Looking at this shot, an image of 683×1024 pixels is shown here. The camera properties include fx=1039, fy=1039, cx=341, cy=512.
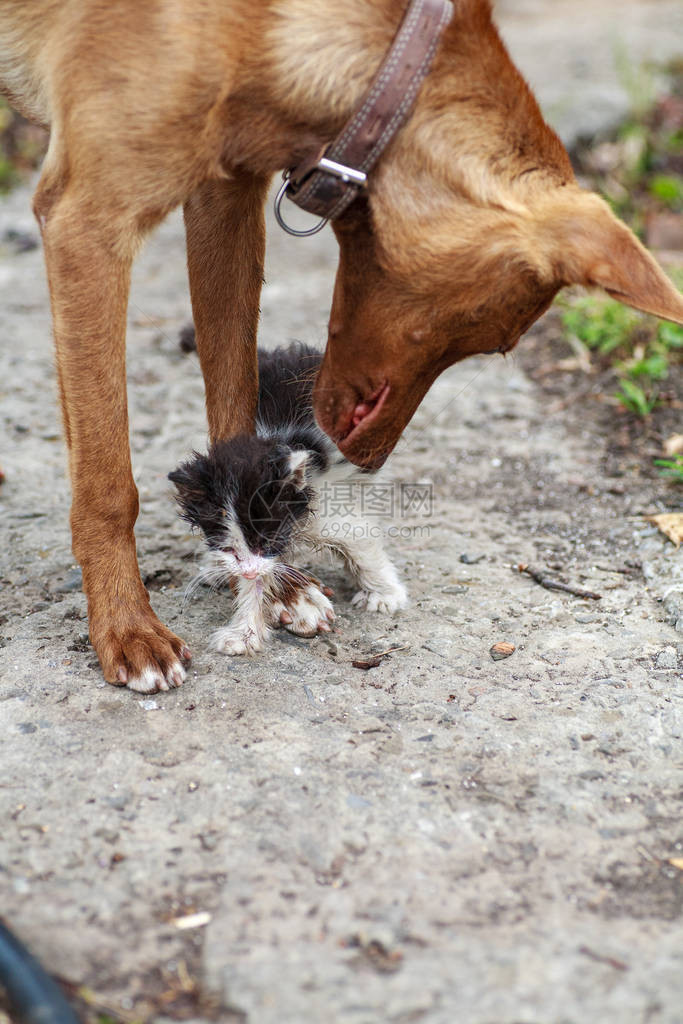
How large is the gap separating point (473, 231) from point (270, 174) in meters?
0.78

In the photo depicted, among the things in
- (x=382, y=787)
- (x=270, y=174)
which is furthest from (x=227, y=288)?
(x=382, y=787)

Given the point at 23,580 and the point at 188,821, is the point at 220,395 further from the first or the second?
the point at 188,821

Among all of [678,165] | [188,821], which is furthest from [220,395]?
[678,165]

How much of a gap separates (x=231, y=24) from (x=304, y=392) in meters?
1.42

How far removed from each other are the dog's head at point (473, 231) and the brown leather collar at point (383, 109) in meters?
0.07

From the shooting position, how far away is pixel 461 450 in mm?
5340

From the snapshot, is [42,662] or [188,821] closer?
[188,821]

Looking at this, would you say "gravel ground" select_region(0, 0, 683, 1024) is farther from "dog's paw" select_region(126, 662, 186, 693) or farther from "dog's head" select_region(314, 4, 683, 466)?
"dog's head" select_region(314, 4, 683, 466)

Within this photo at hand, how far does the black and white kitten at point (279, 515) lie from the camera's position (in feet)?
11.5

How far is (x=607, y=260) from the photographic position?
301 centimetres

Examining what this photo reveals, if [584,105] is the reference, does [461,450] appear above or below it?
below

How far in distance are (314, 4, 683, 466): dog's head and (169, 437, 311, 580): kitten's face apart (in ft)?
1.69

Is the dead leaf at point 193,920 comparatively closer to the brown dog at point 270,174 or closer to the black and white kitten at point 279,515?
the brown dog at point 270,174

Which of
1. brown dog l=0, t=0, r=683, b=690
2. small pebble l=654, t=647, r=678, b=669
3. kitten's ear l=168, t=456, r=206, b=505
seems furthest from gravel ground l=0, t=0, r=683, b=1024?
kitten's ear l=168, t=456, r=206, b=505
